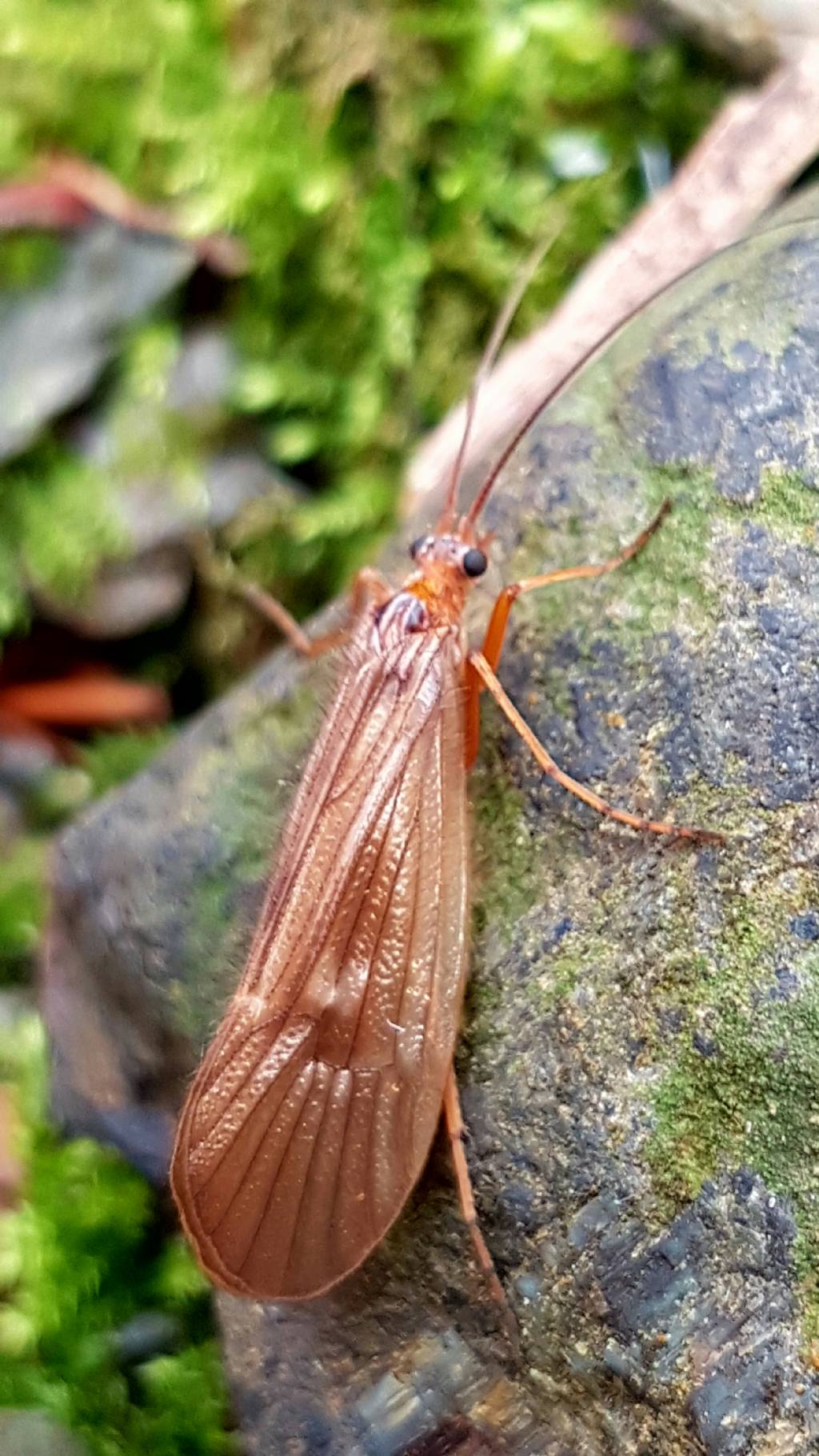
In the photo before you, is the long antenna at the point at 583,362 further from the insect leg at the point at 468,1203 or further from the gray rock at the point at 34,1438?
the gray rock at the point at 34,1438

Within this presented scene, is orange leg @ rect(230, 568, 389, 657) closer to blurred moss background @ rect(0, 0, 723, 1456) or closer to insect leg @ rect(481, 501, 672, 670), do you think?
insect leg @ rect(481, 501, 672, 670)

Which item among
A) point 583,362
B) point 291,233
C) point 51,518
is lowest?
point 583,362

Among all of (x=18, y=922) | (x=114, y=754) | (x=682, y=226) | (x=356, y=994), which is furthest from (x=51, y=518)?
(x=682, y=226)

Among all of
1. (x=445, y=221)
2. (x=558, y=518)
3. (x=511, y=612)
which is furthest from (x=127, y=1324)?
(x=445, y=221)

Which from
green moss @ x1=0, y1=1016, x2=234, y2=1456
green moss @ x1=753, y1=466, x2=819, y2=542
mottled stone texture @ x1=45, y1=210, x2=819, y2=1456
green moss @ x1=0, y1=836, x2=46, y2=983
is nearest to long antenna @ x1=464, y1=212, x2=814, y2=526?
mottled stone texture @ x1=45, y1=210, x2=819, y2=1456

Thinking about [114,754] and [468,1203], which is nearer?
[468,1203]

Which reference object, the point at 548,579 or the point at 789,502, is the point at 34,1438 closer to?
the point at 548,579

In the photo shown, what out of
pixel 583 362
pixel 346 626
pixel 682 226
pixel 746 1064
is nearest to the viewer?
pixel 746 1064
